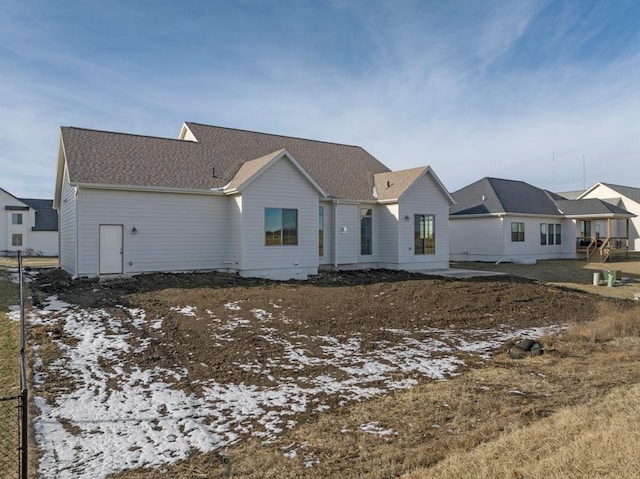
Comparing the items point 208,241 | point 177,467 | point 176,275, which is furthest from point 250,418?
point 208,241

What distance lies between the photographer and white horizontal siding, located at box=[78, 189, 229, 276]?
15.3 metres

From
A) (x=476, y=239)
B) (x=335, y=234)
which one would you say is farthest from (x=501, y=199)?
(x=335, y=234)

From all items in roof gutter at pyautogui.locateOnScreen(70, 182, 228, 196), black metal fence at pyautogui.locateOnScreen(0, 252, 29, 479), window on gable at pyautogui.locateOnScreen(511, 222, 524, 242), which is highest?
roof gutter at pyautogui.locateOnScreen(70, 182, 228, 196)

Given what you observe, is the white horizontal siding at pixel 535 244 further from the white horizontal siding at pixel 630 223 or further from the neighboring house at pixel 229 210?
the white horizontal siding at pixel 630 223

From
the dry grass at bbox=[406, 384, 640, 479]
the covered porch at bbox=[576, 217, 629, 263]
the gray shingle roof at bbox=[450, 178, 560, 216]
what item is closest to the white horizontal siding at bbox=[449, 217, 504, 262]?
the gray shingle roof at bbox=[450, 178, 560, 216]

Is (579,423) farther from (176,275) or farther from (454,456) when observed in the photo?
(176,275)

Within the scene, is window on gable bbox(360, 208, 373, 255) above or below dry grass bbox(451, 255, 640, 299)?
above

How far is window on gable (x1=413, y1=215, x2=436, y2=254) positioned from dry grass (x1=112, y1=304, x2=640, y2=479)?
14.9 m

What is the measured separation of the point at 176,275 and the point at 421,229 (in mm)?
11377

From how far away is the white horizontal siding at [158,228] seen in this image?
15344 mm

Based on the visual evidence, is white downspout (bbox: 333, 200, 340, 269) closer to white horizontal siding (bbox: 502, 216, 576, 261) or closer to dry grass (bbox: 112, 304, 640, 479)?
dry grass (bbox: 112, 304, 640, 479)

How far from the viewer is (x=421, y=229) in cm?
2173

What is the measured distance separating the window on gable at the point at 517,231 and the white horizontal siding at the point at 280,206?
16.7m

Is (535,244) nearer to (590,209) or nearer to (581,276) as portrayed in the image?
(590,209)
